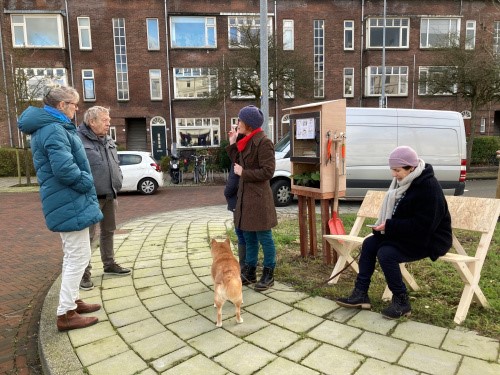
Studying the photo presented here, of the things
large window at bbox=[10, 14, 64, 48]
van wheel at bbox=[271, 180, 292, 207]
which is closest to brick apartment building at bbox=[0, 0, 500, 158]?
large window at bbox=[10, 14, 64, 48]

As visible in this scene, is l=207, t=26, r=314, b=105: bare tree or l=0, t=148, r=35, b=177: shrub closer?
l=207, t=26, r=314, b=105: bare tree

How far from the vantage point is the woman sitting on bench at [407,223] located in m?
3.18

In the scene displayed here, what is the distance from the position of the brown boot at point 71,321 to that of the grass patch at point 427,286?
80.5 inches

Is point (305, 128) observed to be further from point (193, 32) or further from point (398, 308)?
point (193, 32)

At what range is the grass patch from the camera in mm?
3316

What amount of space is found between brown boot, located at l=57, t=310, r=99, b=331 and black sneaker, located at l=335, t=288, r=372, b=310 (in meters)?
2.29

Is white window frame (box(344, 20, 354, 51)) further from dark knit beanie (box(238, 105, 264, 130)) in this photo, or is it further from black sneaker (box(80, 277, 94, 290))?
black sneaker (box(80, 277, 94, 290))

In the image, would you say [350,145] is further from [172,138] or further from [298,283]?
[172,138]

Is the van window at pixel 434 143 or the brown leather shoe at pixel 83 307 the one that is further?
the van window at pixel 434 143

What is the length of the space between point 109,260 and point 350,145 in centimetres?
696

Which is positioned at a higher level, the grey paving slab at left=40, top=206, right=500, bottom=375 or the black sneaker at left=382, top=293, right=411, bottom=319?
the black sneaker at left=382, top=293, right=411, bottom=319

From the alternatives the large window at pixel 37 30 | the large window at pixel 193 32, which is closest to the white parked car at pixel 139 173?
the large window at pixel 193 32

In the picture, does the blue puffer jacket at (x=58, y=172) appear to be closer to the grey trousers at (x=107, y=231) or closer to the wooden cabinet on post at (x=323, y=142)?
the grey trousers at (x=107, y=231)

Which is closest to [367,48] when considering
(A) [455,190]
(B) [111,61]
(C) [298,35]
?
(C) [298,35]
